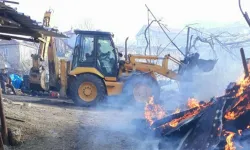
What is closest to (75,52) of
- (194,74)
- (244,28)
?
(194,74)

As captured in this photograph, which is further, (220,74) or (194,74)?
(220,74)

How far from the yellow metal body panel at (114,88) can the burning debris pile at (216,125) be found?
613 cm

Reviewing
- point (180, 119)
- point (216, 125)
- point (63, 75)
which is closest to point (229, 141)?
point (216, 125)

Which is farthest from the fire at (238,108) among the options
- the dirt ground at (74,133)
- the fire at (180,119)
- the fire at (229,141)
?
the dirt ground at (74,133)

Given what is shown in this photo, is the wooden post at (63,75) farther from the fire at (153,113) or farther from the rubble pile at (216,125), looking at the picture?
the rubble pile at (216,125)

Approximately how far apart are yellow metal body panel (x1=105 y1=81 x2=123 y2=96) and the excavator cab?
0.43 m

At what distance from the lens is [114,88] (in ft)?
43.1

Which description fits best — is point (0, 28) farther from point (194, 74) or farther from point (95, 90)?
point (194, 74)

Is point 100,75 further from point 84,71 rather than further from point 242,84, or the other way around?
point 242,84

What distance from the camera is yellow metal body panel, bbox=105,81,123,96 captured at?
13133 millimetres

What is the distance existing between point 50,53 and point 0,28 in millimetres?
9817

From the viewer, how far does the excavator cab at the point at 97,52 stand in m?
13.2

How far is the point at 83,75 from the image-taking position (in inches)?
516

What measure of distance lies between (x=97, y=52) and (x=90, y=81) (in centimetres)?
127
